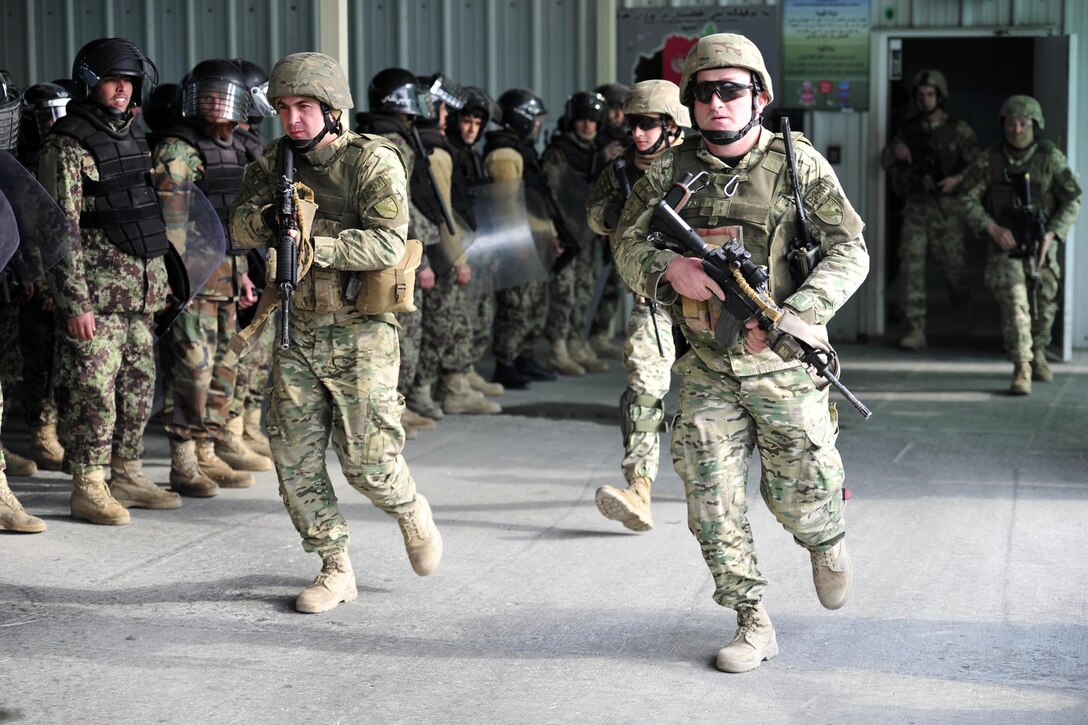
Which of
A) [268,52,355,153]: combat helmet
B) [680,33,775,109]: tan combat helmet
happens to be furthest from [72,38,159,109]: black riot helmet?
[680,33,775,109]: tan combat helmet

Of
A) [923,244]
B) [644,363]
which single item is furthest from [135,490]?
[923,244]

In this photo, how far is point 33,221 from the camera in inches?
209

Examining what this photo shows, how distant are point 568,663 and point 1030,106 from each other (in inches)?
260

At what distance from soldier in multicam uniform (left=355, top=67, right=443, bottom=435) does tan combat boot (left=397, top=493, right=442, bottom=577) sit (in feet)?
8.76

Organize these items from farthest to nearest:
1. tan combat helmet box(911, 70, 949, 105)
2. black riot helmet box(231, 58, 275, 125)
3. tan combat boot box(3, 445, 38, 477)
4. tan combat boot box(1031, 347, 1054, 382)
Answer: tan combat helmet box(911, 70, 949, 105) < tan combat boot box(1031, 347, 1054, 382) < black riot helmet box(231, 58, 275, 125) < tan combat boot box(3, 445, 38, 477)

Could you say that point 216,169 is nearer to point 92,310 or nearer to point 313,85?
point 92,310

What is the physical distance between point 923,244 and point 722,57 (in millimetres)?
7781

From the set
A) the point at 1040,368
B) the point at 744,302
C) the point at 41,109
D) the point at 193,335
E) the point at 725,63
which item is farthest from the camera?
the point at 1040,368

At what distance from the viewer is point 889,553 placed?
541 centimetres

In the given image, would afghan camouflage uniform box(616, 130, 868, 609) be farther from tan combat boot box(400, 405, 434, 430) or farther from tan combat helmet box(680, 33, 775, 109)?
tan combat boot box(400, 405, 434, 430)

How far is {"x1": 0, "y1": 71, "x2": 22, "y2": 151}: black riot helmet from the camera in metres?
5.48

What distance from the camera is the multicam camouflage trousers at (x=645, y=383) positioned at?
573 centimetres

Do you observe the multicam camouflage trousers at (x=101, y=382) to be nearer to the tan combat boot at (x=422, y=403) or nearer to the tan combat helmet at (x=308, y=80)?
the tan combat helmet at (x=308, y=80)

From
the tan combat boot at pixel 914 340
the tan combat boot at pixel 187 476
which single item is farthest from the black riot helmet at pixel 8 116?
the tan combat boot at pixel 914 340
